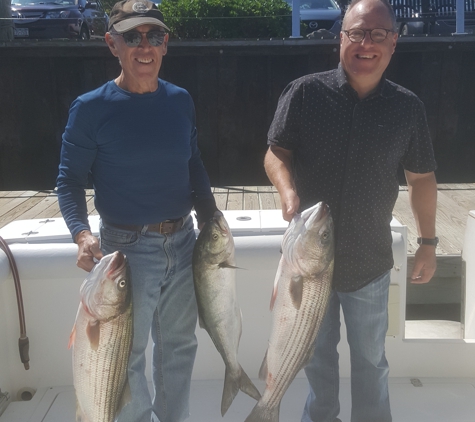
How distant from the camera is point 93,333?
207 cm

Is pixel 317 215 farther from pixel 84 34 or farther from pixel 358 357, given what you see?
pixel 84 34

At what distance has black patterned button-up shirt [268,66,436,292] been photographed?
2.38 metres

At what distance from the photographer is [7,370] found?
10.4ft

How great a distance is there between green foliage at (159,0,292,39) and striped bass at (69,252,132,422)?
7909mm

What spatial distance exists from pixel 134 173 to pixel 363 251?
0.98 metres

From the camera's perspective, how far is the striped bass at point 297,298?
213 centimetres

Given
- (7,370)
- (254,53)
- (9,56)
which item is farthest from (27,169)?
(7,370)

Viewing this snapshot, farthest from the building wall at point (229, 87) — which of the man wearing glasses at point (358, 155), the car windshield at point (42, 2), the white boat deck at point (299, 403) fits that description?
the man wearing glasses at point (358, 155)

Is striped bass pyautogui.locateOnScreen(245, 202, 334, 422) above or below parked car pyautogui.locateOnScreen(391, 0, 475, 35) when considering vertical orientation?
below

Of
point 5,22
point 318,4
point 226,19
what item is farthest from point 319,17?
point 5,22

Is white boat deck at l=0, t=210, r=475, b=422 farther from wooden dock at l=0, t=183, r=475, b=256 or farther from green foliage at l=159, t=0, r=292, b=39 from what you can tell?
green foliage at l=159, t=0, r=292, b=39

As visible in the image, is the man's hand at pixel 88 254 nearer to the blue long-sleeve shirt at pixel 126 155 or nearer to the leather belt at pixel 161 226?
the blue long-sleeve shirt at pixel 126 155

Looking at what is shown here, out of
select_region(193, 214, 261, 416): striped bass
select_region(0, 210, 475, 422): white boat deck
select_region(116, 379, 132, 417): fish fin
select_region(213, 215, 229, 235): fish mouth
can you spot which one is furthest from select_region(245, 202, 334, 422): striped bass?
select_region(0, 210, 475, 422): white boat deck

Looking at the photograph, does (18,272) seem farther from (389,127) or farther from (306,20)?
(306,20)
